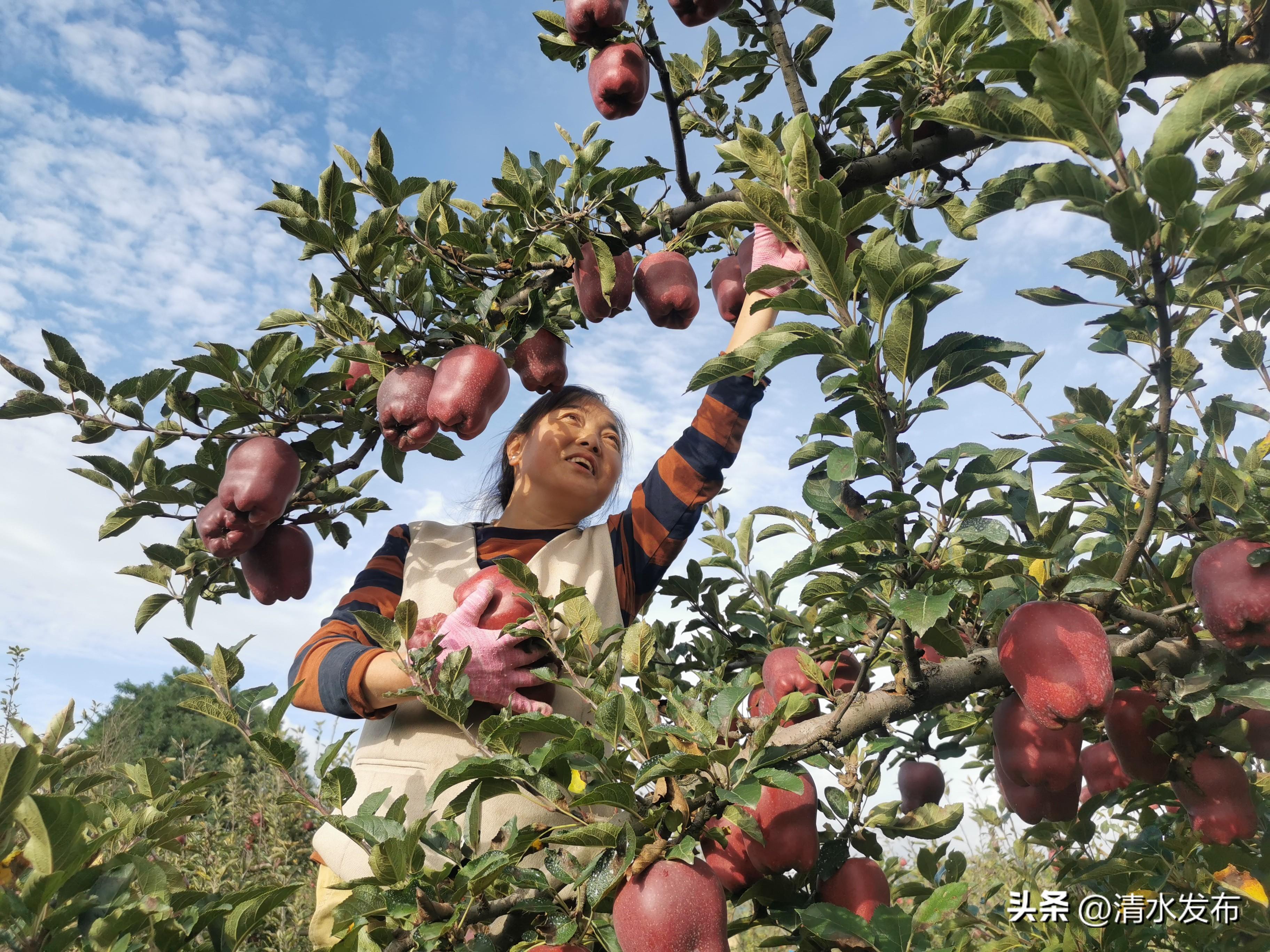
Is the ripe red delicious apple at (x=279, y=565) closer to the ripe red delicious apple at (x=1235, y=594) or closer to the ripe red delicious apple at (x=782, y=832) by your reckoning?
the ripe red delicious apple at (x=782, y=832)

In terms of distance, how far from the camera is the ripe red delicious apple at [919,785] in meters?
1.68

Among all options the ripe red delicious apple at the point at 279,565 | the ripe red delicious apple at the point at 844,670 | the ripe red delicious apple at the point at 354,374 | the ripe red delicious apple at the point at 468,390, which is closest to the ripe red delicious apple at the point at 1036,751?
the ripe red delicious apple at the point at 844,670

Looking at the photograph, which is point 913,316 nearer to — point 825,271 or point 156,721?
point 825,271

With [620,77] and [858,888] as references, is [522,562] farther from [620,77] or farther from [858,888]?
[620,77]

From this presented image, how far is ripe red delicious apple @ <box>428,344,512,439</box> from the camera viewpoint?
1.51 meters

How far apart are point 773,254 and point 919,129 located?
19.2 inches

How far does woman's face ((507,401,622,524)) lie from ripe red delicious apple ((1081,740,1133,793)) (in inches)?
44.5

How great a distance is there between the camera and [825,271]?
0.92 m

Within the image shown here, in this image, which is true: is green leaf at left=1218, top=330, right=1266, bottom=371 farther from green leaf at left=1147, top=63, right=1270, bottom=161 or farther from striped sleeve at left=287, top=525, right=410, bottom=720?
striped sleeve at left=287, top=525, right=410, bottom=720

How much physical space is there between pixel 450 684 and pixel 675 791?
353mm

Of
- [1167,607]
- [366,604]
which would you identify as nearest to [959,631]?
[1167,607]

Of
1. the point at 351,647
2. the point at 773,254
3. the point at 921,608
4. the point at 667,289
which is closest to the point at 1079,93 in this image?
the point at 921,608

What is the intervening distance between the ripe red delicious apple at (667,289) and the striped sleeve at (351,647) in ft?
2.54

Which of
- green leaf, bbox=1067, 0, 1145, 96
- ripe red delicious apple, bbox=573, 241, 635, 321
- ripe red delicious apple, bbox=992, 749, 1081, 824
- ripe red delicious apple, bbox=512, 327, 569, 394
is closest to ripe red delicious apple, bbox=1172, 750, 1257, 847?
ripe red delicious apple, bbox=992, 749, 1081, 824
